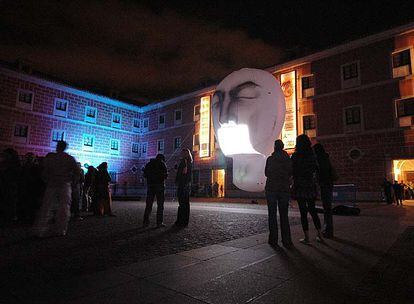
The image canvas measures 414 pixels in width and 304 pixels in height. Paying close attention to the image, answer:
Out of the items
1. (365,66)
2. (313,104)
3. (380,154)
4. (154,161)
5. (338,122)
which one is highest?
(365,66)

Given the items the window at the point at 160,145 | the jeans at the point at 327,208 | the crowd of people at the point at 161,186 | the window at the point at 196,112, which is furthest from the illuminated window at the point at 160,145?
the jeans at the point at 327,208

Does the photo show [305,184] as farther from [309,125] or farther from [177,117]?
[177,117]

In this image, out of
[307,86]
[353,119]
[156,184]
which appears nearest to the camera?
[156,184]

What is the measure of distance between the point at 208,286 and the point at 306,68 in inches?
Answer: 767

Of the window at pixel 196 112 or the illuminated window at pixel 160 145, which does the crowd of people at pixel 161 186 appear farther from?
the illuminated window at pixel 160 145

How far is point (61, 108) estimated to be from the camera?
24297mm

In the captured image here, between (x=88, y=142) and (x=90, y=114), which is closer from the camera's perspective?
(x=88, y=142)

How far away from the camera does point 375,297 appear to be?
2.05m

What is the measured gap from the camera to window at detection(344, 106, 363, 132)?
16.7 metres

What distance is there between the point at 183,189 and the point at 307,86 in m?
16.1

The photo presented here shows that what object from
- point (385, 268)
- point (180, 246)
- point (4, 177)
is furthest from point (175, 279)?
point (4, 177)

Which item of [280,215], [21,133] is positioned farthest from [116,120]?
[280,215]

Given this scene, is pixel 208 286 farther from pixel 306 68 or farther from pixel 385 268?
pixel 306 68

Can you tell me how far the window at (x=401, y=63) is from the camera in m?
15.3
